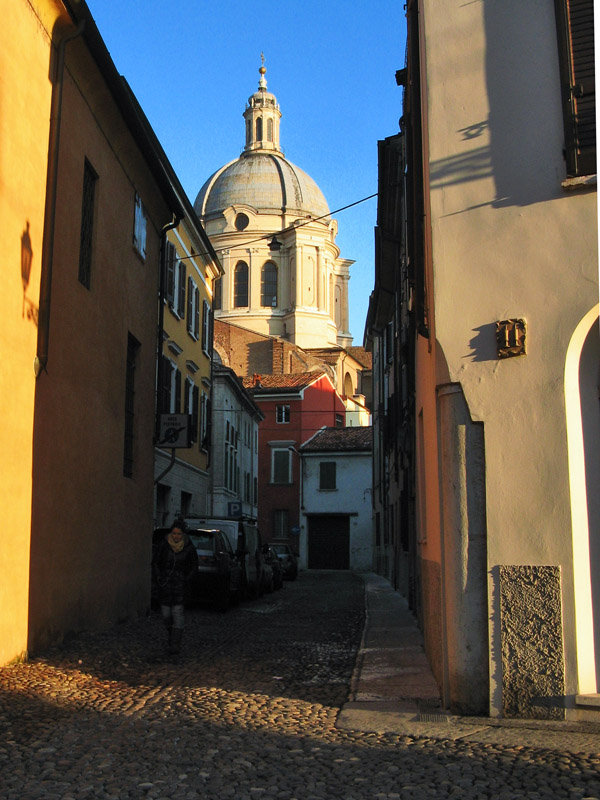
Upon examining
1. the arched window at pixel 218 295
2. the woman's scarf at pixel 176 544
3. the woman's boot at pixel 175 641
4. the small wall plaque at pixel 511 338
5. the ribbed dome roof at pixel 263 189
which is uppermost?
the ribbed dome roof at pixel 263 189

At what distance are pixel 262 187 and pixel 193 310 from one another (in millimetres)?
60773

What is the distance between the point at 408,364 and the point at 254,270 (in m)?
65.8

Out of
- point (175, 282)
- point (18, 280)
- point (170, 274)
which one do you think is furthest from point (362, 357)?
point (18, 280)

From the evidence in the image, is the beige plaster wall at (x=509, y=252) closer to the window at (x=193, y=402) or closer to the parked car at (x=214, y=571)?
the parked car at (x=214, y=571)

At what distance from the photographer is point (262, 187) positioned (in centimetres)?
8556

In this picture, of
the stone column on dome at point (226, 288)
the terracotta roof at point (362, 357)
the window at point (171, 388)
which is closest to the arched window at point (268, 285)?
the stone column on dome at point (226, 288)

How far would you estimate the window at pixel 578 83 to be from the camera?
722 cm

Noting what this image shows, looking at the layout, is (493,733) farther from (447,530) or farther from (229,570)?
(229,570)

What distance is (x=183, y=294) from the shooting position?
25172mm

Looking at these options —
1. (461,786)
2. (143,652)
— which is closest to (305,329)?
(143,652)

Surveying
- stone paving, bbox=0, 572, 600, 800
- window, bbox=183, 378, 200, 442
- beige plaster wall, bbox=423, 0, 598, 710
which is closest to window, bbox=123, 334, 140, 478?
stone paving, bbox=0, 572, 600, 800

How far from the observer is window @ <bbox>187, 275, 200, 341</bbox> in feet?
86.3

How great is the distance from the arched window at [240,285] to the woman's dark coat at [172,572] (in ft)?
236

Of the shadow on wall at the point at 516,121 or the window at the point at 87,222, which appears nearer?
the shadow on wall at the point at 516,121
